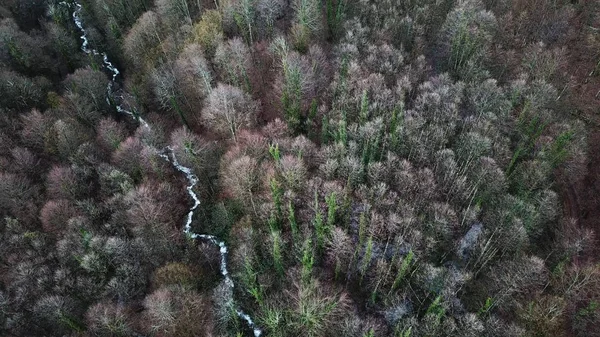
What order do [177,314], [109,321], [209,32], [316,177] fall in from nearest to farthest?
[177,314], [109,321], [316,177], [209,32]

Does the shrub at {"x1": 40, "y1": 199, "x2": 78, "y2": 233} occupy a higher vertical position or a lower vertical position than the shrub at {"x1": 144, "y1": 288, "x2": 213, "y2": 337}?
higher

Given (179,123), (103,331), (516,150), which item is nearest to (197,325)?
(103,331)

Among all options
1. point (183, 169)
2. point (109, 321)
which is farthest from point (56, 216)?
point (109, 321)

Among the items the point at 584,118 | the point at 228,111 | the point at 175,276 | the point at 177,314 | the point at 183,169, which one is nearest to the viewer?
the point at 177,314

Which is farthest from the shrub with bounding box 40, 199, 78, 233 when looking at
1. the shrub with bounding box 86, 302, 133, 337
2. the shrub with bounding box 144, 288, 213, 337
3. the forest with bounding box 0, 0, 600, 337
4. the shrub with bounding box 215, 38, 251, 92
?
the shrub with bounding box 215, 38, 251, 92

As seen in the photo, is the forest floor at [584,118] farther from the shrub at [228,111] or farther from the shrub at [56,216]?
the shrub at [56,216]

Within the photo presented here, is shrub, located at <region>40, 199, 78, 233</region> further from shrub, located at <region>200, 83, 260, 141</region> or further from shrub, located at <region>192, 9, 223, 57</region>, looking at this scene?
shrub, located at <region>192, 9, 223, 57</region>

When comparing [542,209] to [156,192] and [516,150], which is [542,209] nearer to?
[516,150]

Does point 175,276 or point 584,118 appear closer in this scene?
point 175,276

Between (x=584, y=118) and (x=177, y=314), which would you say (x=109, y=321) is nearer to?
(x=177, y=314)
